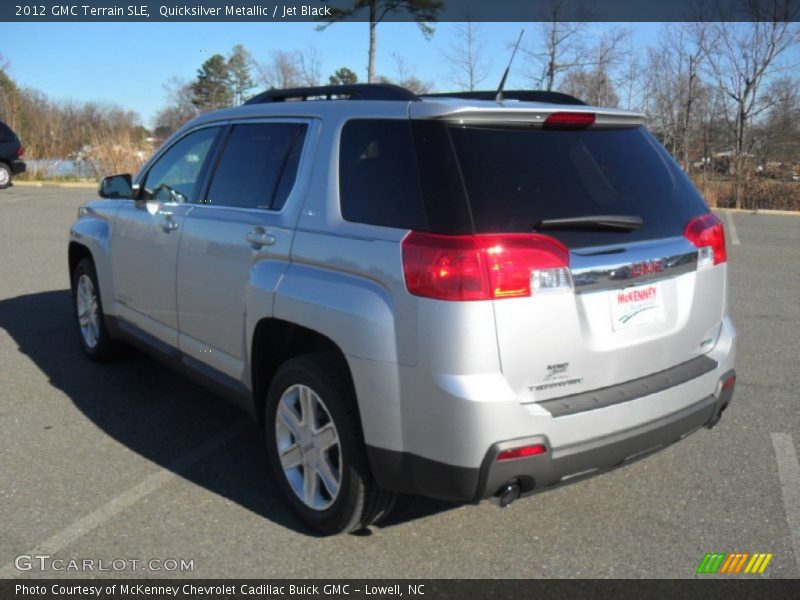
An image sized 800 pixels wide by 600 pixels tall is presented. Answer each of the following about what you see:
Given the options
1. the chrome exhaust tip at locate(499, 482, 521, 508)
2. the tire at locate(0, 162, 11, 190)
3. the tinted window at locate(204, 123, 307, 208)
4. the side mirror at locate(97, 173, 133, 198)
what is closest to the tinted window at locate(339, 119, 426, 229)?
the tinted window at locate(204, 123, 307, 208)

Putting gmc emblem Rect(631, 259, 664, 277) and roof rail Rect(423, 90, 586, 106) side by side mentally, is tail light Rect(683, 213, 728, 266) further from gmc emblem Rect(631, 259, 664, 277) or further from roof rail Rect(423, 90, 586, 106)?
roof rail Rect(423, 90, 586, 106)

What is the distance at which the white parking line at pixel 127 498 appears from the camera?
3.29m

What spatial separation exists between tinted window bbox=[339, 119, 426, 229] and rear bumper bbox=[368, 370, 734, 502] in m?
0.88

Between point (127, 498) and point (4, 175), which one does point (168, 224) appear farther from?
point (4, 175)

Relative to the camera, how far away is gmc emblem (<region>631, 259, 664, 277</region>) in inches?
120

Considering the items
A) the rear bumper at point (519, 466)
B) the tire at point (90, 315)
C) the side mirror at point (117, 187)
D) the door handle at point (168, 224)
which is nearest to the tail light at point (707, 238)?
the rear bumper at point (519, 466)

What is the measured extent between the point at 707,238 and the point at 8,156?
22649 mm

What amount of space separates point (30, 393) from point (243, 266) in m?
2.41

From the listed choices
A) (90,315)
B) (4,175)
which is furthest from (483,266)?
(4,175)

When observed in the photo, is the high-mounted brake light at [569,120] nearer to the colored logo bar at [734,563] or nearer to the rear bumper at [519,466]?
the rear bumper at [519,466]

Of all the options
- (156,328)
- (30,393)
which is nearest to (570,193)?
(156,328)

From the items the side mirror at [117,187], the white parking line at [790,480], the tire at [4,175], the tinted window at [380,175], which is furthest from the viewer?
the tire at [4,175]

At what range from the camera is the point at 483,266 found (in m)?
2.74

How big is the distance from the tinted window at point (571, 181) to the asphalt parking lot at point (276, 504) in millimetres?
1321
